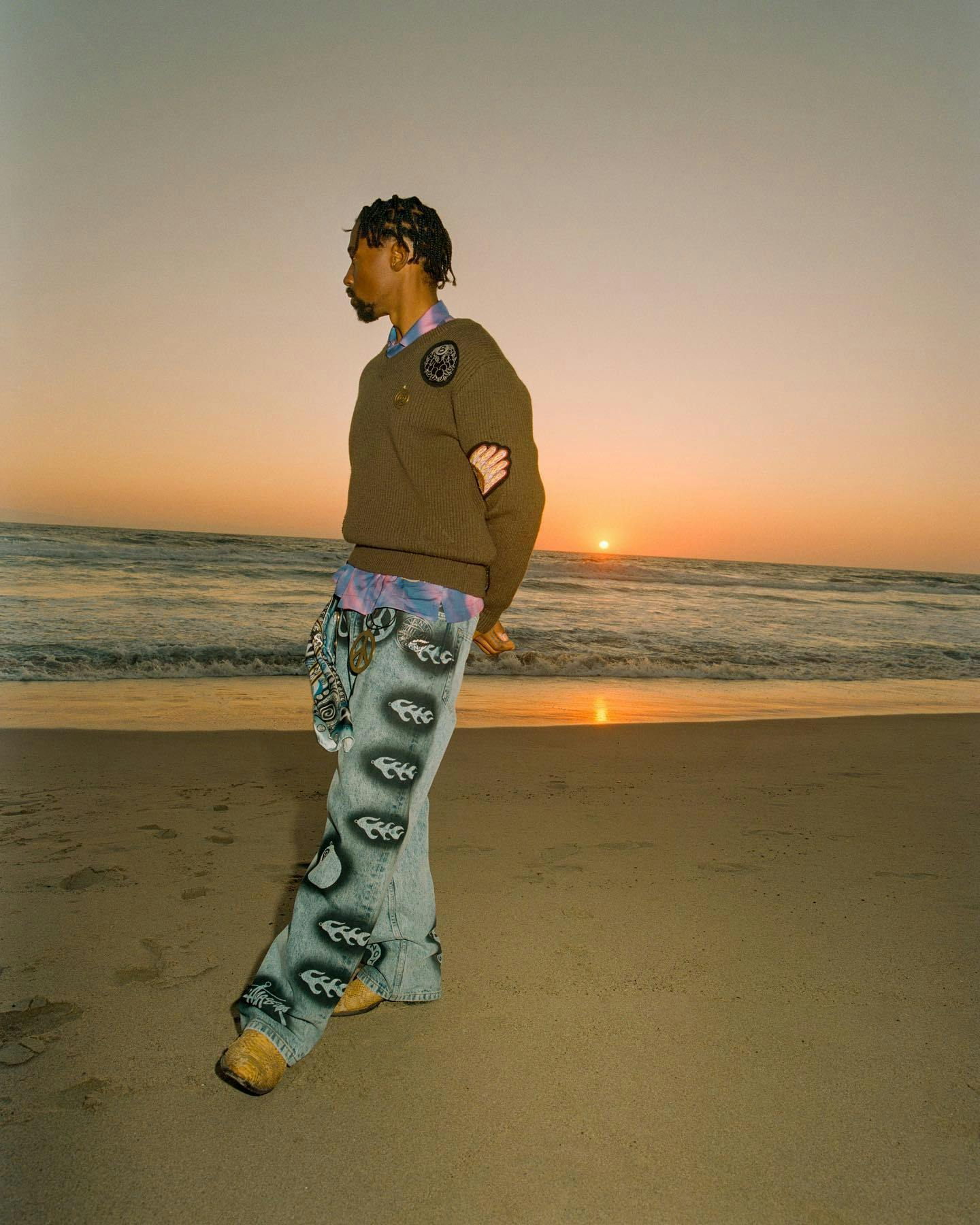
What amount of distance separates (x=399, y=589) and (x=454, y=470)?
277 millimetres

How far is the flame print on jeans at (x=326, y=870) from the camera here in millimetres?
1976

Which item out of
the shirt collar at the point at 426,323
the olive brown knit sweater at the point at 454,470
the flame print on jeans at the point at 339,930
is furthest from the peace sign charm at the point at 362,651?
the shirt collar at the point at 426,323

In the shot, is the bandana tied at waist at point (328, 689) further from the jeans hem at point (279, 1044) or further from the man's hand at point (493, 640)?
the jeans hem at point (279, 1044)

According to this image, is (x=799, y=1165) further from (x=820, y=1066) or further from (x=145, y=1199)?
(x=145, y=1199)

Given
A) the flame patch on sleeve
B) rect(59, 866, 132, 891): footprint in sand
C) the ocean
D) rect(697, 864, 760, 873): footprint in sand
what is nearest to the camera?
the flame patch on sleeve

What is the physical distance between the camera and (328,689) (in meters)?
2.03

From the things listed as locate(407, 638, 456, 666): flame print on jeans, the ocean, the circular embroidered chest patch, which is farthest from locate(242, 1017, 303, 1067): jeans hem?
the ocean

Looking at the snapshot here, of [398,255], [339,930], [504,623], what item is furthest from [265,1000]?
[504,623]

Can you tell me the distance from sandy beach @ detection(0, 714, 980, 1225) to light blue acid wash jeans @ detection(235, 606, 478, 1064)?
163 millimetres

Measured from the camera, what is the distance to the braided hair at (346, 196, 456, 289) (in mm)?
2002

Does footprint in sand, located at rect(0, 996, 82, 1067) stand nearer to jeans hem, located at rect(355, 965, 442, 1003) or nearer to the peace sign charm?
jeans hem, located at rect(355, 965, 442, 1003)

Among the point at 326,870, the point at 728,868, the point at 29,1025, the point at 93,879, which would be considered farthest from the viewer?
the point at 728,868

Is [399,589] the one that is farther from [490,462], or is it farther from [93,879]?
[93,879]

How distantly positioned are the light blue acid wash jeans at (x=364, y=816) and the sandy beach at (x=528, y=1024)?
16cm
